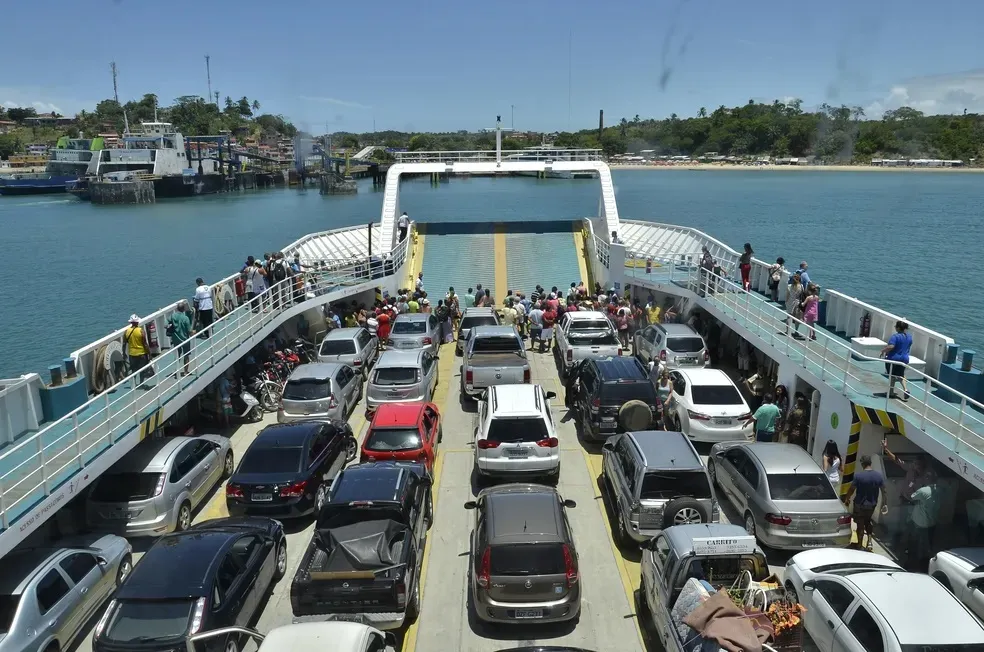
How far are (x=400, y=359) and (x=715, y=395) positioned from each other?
6999 millimetres

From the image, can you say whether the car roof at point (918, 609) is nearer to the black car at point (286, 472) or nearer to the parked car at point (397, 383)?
the black car at point (286, 472)

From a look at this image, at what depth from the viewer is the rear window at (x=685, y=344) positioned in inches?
688

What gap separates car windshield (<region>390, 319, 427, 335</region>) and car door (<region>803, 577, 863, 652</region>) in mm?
13665

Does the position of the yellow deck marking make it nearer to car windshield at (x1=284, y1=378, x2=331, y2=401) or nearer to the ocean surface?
car windshield at (x1=284, y1=378, x2=331, y2=401)

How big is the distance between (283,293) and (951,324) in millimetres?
32320

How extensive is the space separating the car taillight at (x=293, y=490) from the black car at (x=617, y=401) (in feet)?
19.2

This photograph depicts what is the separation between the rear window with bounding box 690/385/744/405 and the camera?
546 inches

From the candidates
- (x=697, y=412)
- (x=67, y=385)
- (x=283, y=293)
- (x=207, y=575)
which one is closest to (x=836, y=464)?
(x=697, y=412)

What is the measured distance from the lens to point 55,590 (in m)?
8.07

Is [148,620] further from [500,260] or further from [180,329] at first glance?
[500,260]

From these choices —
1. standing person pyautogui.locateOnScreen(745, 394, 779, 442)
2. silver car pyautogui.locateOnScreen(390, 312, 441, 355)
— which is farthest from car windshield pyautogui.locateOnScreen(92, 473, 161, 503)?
standing person pyautogui.locateOnScreen(745, 394, 779, 442)

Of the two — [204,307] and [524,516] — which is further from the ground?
[204,307]

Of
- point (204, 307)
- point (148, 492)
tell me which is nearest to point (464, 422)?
point (204, 307)

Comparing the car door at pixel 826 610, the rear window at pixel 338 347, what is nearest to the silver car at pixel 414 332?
the rear window at pixel 338 347
